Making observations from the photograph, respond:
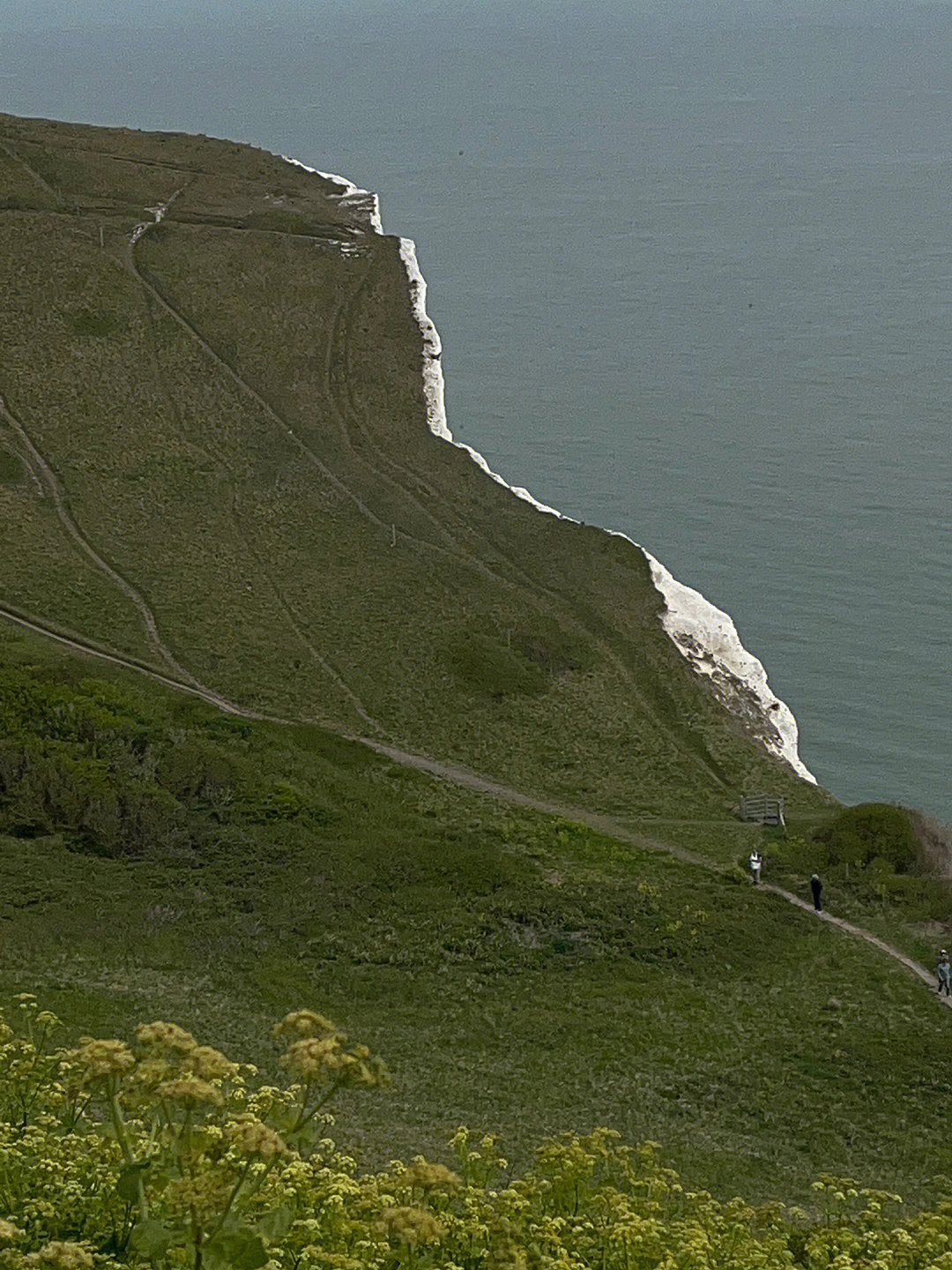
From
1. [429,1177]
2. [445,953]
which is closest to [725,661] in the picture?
[445,953]

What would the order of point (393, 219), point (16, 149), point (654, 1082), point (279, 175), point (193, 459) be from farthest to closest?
1. point (393, 219)
2. point (279, 175)
3. point (16, 149)
4. point (193, 459)
5. point (654, 1082)

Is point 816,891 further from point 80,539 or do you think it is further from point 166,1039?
point 80,539

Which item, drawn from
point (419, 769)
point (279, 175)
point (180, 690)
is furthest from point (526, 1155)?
point (279, 175)

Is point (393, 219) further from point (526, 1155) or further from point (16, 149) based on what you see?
point (526, 1155)

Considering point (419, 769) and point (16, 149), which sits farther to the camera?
point (16, 149)

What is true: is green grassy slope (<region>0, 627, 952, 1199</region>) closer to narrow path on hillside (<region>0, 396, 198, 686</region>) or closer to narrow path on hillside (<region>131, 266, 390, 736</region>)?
narrow path on hillside (<region>131, 266, 390, 736</region>)

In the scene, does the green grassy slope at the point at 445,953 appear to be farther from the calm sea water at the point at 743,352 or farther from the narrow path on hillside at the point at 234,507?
the calm sea water at the point at 743,352

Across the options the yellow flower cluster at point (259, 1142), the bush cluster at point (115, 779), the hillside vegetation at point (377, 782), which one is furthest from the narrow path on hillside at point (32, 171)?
the yellow flower cluster at point (259, 1142)
